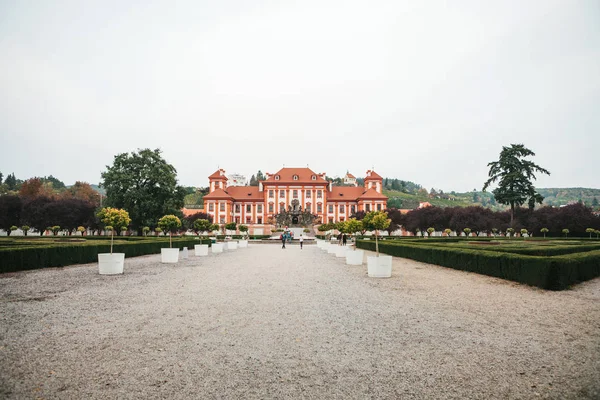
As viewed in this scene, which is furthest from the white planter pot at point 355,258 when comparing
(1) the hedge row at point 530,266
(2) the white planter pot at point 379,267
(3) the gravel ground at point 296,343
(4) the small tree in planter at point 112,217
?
(4) the small tree in planter at point 112,217

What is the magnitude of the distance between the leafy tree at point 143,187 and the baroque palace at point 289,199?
34.9m

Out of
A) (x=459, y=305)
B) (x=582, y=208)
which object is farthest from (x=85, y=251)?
(x=582, y=208)

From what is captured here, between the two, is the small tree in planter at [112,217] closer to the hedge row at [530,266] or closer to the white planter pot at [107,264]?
the white planter pot at [107,264]

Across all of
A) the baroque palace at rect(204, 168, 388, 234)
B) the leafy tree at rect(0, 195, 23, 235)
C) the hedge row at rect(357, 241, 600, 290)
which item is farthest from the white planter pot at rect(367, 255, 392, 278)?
the baroque palace at rect(204, 168, 388, 234)

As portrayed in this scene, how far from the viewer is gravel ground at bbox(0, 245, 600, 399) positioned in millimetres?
3703

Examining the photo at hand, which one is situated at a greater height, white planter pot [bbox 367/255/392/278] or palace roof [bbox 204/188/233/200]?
palace roof [bbox 204/188/233/200]

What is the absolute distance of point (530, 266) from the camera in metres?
10.4

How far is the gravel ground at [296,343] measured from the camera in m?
3.70

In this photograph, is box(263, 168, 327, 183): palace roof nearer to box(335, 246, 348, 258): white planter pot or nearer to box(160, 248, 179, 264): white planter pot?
box(335, 246, 348, 258): white planter pot

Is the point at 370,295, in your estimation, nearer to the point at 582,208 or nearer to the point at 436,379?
the point at 436,379

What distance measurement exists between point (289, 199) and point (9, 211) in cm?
4539

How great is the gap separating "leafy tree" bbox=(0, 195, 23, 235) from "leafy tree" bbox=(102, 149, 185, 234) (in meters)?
18.9

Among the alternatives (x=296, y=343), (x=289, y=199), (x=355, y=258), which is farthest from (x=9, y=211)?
(x=296, y=343)

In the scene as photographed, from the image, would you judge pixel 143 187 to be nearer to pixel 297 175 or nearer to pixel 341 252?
pixel 341 252
